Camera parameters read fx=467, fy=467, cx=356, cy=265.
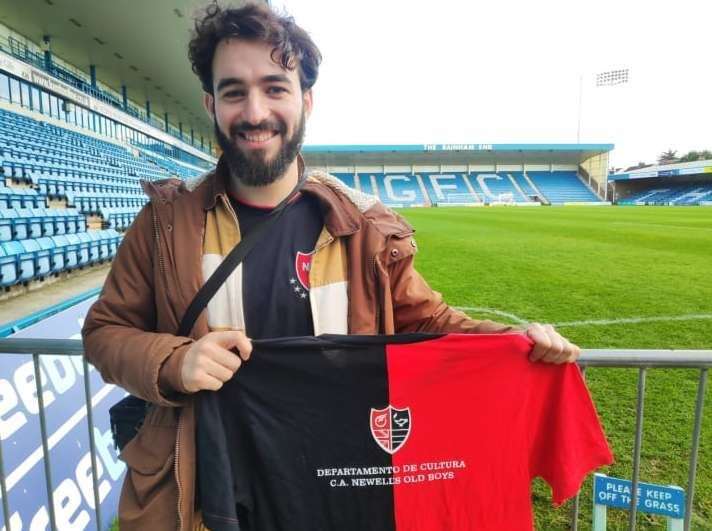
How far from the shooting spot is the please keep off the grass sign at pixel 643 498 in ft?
5.52

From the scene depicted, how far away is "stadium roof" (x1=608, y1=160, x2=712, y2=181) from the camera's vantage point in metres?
41.0

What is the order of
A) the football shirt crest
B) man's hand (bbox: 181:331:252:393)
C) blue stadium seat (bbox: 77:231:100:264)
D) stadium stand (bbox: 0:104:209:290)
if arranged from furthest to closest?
blue stadium seat (bbox: 77:231:100:264) < stadium stand (bbox: 0:104:209:290) < the football shirt crest < man's hand (bbox: 181:331:252:393)

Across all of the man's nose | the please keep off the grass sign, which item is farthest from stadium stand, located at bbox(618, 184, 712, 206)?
the man's nose

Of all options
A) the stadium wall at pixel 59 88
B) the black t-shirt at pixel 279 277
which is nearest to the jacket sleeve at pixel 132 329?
the black t-shirt at pixel 279 277

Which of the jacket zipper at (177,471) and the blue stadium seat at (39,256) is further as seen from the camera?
the blue stadium seat at (39,256)

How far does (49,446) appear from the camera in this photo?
2268mm

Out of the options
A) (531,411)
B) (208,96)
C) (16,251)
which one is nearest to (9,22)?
(16,251)

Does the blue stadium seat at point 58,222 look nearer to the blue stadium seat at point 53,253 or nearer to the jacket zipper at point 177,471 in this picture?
the blue stadium seat at point 53,253

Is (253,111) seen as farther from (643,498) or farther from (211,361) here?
(643,498)

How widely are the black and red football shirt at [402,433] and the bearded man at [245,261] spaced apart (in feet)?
0.34

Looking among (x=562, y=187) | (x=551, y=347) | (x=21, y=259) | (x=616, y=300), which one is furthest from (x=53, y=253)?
(x=562, y=187)

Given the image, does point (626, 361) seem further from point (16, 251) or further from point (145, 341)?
point (16, 251)

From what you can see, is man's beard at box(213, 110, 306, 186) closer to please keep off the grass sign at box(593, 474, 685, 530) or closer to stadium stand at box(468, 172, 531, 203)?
please keep off the grass sign at box(593, 474, 685, 530)

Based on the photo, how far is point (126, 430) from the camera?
1324mm
